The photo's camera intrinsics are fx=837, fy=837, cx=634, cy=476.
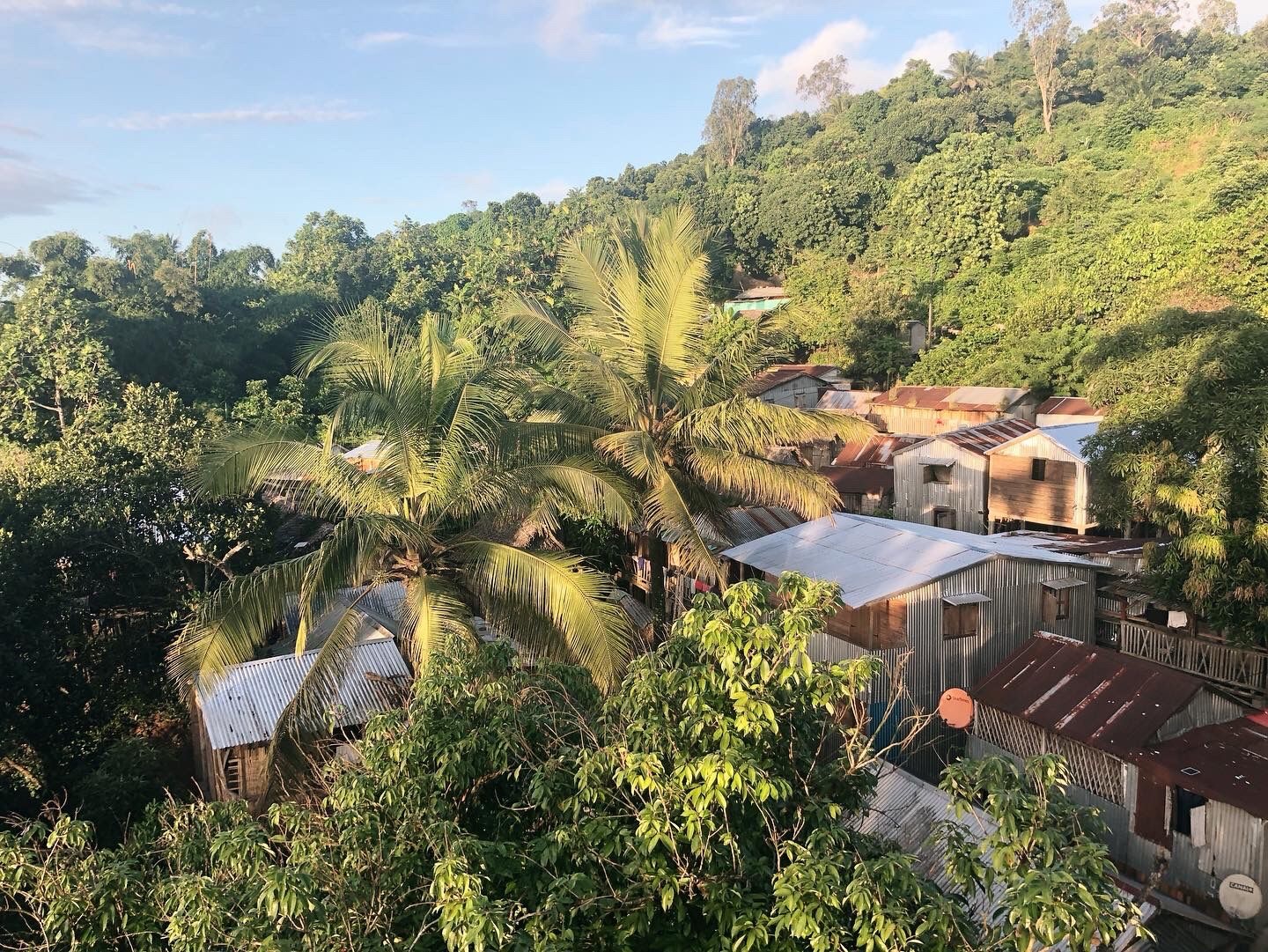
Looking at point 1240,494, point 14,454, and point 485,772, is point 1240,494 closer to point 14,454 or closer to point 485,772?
point 485,772

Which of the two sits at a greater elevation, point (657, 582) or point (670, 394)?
point (670, 394)

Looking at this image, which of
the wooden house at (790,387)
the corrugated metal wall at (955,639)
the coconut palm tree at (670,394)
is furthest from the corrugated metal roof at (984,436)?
the coconut palm tree at (670,394)

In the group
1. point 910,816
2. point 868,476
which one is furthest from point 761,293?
point 910,816

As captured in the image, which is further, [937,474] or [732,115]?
[732,115]

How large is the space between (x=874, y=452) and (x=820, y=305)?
13.9 meters

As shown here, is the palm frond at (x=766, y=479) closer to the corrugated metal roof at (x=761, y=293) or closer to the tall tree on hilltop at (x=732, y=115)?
the corrugated metal roof at (x=761, y=293)

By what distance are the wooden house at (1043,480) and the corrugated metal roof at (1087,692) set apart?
902 cm

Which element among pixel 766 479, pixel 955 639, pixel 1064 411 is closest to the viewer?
pixel 766 479

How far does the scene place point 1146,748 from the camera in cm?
1008

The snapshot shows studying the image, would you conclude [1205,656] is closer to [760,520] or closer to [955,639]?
[955,639]

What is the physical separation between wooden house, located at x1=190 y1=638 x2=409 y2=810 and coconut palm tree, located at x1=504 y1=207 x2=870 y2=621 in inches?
172

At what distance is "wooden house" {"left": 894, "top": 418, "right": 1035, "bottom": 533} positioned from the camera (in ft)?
72.9

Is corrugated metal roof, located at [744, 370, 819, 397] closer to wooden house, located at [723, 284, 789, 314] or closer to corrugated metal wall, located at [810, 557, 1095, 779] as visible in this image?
wooden house, located at [723, 284, 789, 314]

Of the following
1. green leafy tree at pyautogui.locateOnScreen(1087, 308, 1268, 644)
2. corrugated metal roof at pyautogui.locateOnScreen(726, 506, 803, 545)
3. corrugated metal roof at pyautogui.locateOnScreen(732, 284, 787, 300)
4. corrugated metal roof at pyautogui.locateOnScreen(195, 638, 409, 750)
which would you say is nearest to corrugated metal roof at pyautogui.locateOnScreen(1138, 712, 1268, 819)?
green leafy tree at pyautogui.locateOnScreen(1087, 308, 1268, 644)
